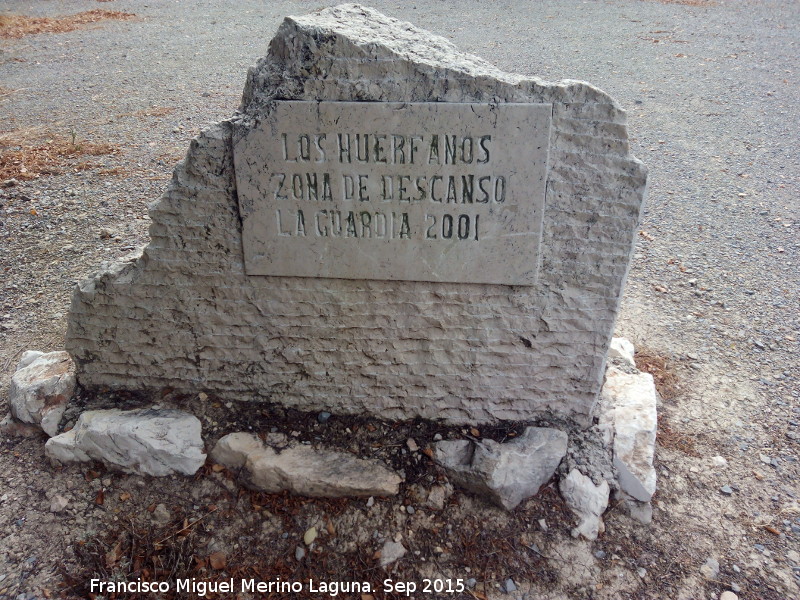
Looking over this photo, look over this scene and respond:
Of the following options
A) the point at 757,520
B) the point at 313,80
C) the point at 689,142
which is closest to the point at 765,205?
the point at 689,142

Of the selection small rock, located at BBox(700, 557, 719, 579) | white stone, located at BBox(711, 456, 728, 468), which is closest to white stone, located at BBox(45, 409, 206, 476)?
small rock, located at BBox(700, 557, 719, 579)

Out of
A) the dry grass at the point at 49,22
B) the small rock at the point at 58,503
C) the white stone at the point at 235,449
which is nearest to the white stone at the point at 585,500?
the white stone at the point at 235,449

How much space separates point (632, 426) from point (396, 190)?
1728 millimetres

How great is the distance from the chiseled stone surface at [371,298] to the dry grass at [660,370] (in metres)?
0.96

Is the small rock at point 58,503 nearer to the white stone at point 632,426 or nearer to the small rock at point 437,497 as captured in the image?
the small rock at point 437,497

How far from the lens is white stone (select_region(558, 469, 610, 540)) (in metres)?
2.99

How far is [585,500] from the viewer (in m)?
3.05

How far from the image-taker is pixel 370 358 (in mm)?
3227

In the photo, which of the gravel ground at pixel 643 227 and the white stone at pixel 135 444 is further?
the white stone at pixel 135 444

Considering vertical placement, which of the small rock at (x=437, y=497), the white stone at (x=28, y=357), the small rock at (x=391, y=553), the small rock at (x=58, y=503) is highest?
the white stone at (x=28, y=357)

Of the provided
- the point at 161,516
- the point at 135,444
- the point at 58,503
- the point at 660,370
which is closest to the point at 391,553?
the point at 161,516

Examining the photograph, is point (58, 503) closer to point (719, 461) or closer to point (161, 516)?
point (161, 516)

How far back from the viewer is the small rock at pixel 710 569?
9.41 ft

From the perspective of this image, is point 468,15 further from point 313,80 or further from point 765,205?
point 313,80
